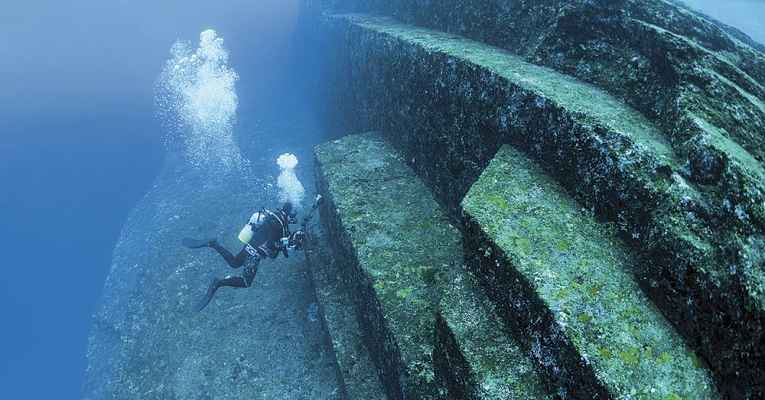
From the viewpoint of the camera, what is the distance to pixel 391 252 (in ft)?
18.7

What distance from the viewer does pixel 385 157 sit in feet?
25.4

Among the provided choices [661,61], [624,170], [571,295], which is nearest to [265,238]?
[571,295]

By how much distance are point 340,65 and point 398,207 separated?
7.41 metres

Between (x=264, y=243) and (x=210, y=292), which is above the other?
(x=264, y=243)

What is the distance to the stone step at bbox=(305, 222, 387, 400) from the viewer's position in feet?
18.4

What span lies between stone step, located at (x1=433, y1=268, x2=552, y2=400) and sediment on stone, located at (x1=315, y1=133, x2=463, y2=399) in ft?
1.86

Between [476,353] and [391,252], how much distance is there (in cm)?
256

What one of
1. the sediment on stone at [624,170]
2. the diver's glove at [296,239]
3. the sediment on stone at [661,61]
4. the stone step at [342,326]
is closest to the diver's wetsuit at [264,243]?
the diver's glove at [296,239]

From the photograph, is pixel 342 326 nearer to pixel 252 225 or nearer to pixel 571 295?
pixel 252 225

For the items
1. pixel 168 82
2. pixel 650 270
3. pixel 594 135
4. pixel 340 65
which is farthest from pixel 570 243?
pixel 168 82

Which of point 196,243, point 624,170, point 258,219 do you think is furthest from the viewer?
point 196,243

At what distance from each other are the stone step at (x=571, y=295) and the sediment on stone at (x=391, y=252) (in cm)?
141

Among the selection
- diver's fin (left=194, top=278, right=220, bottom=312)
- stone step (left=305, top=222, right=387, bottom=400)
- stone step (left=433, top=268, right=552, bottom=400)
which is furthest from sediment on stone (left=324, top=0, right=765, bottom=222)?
Answer: diver's fin (left=194, top=278, right=220, bottom=312)

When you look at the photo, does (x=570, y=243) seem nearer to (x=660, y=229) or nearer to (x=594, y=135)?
(x=660, y=229)
